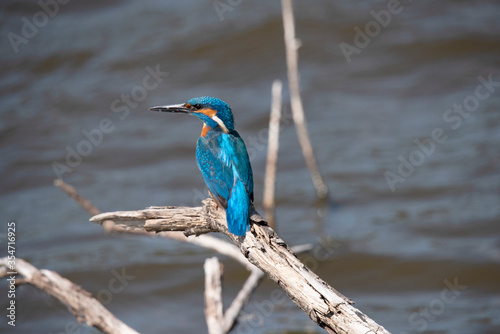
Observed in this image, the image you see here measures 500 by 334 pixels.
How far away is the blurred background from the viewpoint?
5.36 meters

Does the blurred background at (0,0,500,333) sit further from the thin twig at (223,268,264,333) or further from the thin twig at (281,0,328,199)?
the thin twig at (223,268,264,333)

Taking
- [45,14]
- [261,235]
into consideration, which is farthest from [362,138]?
[45,14]

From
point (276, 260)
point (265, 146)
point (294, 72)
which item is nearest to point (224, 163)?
point (276, 260)

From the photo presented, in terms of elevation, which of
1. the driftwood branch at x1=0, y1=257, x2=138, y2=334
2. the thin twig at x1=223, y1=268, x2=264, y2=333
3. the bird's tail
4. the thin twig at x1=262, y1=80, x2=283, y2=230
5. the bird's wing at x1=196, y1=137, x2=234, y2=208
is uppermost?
the thin twig at x1=262, y1=80, x2=283, y2=230

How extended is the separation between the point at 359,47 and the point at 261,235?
22.5ft

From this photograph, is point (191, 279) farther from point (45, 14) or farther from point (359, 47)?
point (45, 14)

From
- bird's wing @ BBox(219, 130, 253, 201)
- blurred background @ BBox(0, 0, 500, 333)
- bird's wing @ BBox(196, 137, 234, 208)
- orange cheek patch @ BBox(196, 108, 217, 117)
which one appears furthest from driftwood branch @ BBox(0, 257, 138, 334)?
blurred background @ BBox(0, 0, 500, 333)

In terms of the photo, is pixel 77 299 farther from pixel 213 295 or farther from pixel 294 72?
pixel 294 72

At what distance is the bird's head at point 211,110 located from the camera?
347 cm

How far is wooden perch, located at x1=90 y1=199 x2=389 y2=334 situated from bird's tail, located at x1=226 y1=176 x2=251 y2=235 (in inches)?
1.4

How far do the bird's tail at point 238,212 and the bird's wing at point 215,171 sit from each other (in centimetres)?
5

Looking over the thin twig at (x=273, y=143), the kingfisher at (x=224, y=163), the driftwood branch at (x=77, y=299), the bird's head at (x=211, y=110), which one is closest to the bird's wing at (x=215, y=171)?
the kingfisher at (x=224, y=163)

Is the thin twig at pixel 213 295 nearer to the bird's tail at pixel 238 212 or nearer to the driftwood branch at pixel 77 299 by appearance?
the driftwood branch at pixel 77 299

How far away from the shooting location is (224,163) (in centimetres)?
321
